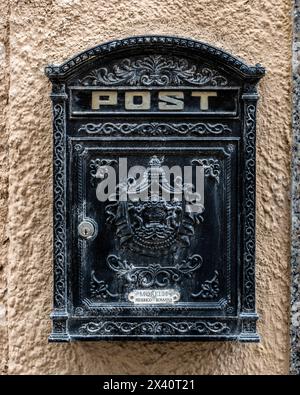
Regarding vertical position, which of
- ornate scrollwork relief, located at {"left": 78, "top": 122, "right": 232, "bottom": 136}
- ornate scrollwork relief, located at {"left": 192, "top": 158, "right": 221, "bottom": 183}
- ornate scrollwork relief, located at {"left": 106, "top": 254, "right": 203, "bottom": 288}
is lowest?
A: ornate scrollwork relief, located at {"left": 106, "top": 254, "right": 203, "bottom": 288}

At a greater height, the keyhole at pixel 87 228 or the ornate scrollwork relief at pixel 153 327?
the keyhole at pixel 87 228

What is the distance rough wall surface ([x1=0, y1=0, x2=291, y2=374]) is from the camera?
2061 millimetres

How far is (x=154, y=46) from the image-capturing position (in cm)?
179

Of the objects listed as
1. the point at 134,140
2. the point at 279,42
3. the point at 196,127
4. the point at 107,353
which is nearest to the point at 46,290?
the point at 107,353

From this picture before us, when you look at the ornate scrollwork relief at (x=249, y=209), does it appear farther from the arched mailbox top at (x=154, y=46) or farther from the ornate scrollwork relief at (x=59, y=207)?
the ornate scrollwork relief at (x=59, y=207)

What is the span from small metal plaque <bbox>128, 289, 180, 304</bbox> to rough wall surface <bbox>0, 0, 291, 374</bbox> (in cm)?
34

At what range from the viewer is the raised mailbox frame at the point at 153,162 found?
1793 millimetres

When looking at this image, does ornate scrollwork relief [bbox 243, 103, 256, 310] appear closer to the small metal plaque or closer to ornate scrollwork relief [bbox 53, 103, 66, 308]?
the small metal plaque

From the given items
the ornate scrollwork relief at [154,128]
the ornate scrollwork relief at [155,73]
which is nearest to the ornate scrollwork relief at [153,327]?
the ornate scrollwork relief at [154,128]

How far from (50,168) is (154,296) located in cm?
67

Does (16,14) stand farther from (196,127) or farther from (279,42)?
(279,42)

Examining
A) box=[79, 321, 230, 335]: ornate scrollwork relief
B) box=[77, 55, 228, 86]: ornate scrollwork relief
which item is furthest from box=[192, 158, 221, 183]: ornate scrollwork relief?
box=[79, 321, 230, 335]: ornate scrollwork relief

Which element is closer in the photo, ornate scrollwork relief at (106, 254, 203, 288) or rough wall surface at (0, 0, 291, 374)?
ornate scrollwork relief at (106, 254, 203, 288)

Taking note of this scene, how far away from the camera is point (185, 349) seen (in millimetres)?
2104
